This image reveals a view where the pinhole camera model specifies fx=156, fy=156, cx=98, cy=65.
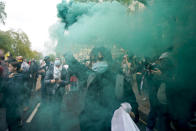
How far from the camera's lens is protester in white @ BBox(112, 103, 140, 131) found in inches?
75.9

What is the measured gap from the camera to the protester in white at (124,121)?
1929 mm

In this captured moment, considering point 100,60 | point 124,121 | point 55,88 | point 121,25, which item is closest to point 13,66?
point 55,88

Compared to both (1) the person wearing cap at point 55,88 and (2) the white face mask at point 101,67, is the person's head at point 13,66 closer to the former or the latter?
(1) the person wearing cap at point 55,88

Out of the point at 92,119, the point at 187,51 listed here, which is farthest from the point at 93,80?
the point at 187,51

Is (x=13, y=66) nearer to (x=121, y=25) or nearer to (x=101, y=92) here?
(x=101, y=92)

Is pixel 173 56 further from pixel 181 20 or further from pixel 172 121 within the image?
pixel 172 121

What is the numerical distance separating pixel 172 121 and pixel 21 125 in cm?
339

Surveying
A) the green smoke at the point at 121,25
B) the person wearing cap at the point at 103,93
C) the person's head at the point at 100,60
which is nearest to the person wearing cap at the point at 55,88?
the green smoke at the point at 121,25

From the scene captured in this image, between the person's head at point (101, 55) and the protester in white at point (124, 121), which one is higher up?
the person's head at point (101, 55)

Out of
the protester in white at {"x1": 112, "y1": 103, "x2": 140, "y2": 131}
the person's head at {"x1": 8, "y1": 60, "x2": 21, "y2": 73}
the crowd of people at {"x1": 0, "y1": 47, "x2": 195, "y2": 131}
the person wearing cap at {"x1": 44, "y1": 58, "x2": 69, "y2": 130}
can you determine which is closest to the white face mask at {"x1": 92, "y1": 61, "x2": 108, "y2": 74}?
the crowd of people at {"x1": 0, "y1": 47, "x2": 195, "y2": 131}

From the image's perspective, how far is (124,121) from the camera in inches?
76.7

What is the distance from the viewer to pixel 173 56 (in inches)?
104

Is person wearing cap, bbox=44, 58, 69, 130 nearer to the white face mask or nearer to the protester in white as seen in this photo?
the white face mask

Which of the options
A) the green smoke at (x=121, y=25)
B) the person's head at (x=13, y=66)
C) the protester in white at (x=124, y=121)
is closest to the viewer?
the protester in white at (x=124, y=121)
